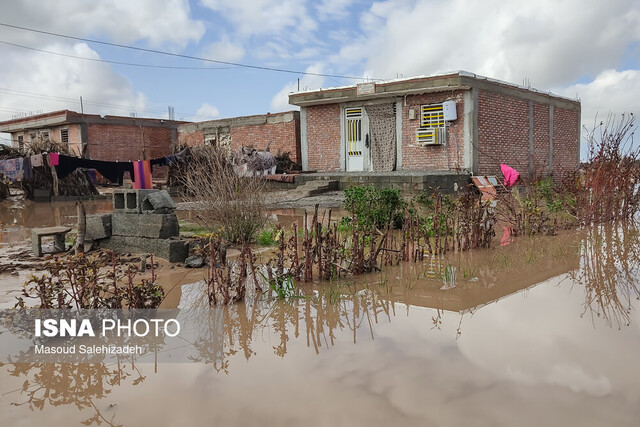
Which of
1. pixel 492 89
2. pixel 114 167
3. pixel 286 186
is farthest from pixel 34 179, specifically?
pixel 492 89

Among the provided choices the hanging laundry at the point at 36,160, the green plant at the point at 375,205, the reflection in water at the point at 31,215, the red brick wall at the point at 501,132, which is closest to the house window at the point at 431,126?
the red brick wall at the point at 501,132

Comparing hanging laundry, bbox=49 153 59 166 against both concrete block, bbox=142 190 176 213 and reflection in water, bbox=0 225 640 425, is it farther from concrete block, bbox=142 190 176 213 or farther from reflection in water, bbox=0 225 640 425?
reflection in water, bbox=0 225 640 425

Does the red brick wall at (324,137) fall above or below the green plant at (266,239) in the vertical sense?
above

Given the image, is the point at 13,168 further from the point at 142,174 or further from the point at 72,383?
the point at 72,383

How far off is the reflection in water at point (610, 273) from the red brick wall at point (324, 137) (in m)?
9.98

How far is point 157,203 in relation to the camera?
662 cm

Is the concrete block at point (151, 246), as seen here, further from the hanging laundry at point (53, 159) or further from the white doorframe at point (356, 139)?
the white doorframe at point (356, 139)

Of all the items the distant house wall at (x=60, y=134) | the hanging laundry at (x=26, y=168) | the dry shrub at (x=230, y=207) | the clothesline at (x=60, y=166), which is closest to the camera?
the dry shrub at (x=230, y=207)

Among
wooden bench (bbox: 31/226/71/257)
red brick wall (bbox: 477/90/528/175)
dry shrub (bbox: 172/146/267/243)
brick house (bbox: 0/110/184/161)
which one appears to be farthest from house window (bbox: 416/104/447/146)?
brick house (bbox: 0/110/184/161)

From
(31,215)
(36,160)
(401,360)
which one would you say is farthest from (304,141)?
(401,360)

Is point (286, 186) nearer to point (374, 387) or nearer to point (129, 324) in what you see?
point (129, 324)

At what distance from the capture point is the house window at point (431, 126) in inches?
570

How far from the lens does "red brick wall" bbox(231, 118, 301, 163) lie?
58.9 ft

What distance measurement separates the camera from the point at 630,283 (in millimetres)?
4746
